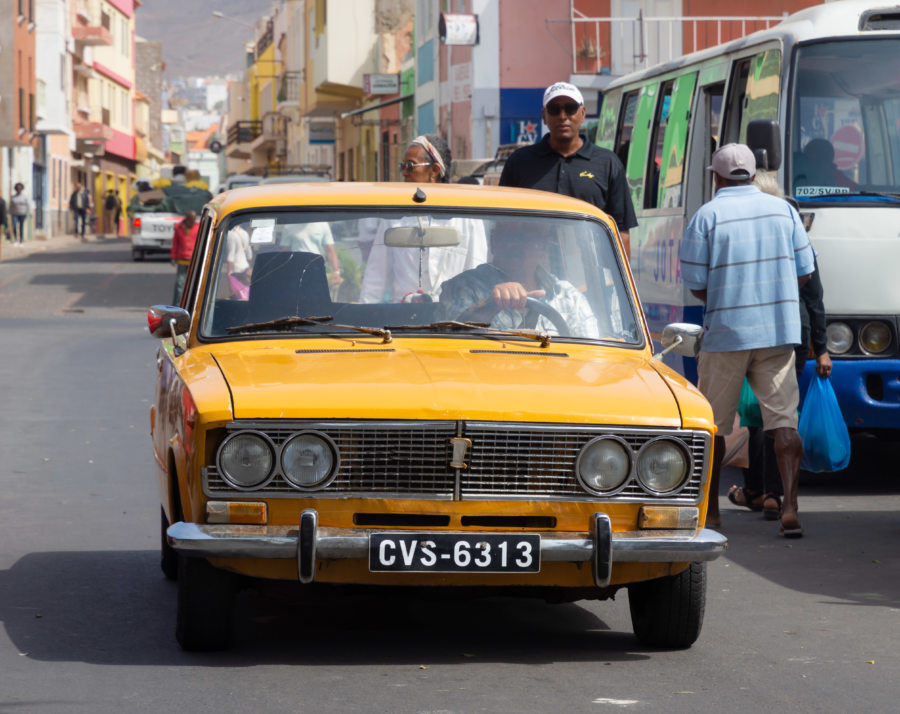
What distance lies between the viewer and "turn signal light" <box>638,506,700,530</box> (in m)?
5.82

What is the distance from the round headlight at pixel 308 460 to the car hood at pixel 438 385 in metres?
0.09

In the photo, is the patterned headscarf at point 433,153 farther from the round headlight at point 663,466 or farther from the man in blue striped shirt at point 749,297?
the round headlight at point 663,466

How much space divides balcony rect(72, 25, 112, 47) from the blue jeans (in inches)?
876

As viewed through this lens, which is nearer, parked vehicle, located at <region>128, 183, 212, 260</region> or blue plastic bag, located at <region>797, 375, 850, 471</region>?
blue plastic bag, located at <region>797, 375, 850, 471</region>

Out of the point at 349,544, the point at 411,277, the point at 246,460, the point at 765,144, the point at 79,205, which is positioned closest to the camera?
the point at 349,544

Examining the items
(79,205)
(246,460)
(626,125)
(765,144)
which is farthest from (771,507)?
(79,205)

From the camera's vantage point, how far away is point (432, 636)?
646 centimetres

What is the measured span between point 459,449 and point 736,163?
3.62m

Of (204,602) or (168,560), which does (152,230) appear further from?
(204,602)

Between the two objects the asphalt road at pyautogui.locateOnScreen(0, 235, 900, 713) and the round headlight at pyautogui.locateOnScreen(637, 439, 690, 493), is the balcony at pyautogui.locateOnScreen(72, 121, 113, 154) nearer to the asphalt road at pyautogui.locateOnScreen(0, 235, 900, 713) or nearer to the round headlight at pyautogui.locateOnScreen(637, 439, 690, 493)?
the asphalt road at pyautogui.locateOnScreen(0, 235, 900, 713)

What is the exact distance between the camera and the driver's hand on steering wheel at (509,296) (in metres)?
6.81

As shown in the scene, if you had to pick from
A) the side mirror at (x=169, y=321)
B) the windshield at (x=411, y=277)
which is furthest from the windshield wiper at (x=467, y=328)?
the side mirror at (x=169, y=321)

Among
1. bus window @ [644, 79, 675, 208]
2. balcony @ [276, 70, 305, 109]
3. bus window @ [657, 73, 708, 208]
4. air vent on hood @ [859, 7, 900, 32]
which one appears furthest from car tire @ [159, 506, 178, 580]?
balcony @ [276, 70, 305, 109]

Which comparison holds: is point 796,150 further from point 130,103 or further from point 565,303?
point 130,103
